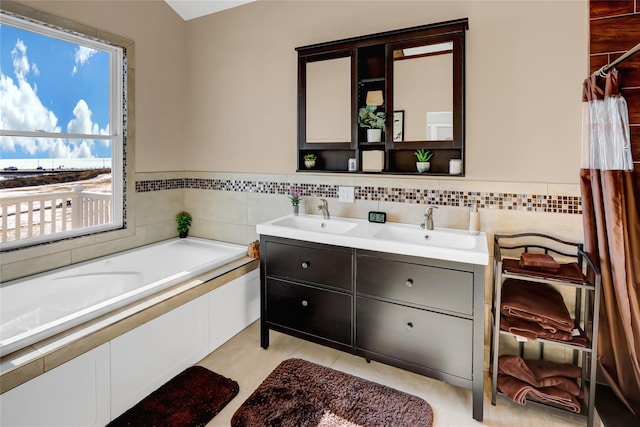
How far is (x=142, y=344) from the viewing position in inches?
78.0

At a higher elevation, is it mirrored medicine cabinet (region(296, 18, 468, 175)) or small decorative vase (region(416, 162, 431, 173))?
mirrored medicine cabinet (region(296, 18, 468, 175))

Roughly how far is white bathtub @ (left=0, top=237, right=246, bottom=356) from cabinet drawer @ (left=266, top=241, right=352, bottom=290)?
1.69ft

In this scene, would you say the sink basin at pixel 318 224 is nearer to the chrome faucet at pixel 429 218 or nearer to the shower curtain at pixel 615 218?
the chrome faucet at pixel 429 218

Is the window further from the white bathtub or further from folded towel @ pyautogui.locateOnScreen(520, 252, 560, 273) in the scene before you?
folded towel @ pyautogui.locateOnScreen(520, 252, 560, 273)

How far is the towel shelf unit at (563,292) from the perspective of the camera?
1.77m

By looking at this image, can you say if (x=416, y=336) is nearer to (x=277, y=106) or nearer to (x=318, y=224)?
(x=318, y=224)

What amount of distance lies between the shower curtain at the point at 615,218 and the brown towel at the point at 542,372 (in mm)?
240

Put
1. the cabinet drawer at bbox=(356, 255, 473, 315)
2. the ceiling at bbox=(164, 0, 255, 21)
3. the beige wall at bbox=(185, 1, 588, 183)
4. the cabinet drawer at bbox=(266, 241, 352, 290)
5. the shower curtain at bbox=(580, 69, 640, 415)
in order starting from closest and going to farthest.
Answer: the shower curtain at bbox=(580, 69, 640, 415), the cabinet drawer at bbox=(356, 255, 473, 315), the beige wall at bbox=(185, 1, 588, 183), the cabinet drawer at bbox=(266, 241, 352, 290), the ceiling at bbox=(164, 0, 255, 21)

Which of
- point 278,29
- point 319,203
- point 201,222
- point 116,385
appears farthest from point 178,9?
point 116,385

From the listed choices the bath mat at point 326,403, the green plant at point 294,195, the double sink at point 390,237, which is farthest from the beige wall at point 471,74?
the bath mat at point 326,403

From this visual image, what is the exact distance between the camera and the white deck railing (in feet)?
7.76

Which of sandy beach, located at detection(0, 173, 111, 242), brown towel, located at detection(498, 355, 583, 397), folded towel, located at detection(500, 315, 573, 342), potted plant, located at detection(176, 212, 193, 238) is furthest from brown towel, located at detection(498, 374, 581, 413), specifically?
sandy beach, located at detection(0, 173, 111, 242)

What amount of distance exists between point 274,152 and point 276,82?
1.84 feet

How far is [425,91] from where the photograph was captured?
2311 mm
